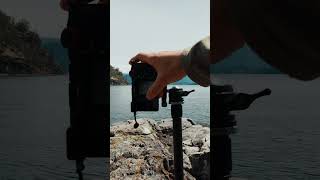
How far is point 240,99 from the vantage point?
1.45ft


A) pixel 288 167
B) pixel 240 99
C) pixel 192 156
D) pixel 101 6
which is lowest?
pixel 192 156

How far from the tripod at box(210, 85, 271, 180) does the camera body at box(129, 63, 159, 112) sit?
0.37m

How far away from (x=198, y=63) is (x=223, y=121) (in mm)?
160

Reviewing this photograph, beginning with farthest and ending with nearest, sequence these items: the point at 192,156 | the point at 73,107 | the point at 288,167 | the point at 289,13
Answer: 1. the point at 192,156
2. the point at 288,167
3. the point at 73,107
4. the point at 289,13

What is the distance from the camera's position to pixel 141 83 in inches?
32.9

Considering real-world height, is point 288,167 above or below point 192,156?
above

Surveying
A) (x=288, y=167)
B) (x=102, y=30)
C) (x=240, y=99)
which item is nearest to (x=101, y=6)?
(x=102, y=30)

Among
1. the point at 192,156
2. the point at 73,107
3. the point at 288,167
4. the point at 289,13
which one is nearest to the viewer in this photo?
the point at 289,13

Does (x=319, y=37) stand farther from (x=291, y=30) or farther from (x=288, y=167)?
(x=288, y=167)

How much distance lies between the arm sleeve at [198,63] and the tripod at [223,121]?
0.12 meters

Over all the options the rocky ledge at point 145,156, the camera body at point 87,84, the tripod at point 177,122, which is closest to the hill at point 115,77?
the camera body at point 87,84

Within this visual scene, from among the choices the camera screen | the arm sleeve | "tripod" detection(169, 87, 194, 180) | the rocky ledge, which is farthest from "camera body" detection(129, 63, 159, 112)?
the rocky ledge

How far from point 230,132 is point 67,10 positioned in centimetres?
23

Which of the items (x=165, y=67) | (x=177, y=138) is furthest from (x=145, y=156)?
(x=165, y=67)
